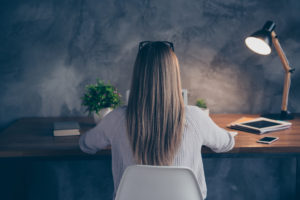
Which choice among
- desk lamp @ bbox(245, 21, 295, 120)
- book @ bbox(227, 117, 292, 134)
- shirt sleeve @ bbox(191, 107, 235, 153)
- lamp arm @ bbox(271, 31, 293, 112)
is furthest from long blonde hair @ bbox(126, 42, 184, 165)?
lamp arm @ bbox(271, 31, 293, 112)

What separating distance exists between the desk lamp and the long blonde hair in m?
0.94

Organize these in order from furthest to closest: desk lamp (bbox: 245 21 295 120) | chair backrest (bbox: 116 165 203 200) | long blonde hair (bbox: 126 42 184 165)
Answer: desk lamp (bbox: 245 21 295 120) < long blonde hair (bbox: 126 42 184 165) < chair backrest (bbox: 116 165 203 200)

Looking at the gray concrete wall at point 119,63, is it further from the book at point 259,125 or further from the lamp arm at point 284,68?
the book at point 259,125

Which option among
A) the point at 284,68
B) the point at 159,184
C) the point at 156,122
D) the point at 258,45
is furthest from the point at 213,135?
the point at 284,68

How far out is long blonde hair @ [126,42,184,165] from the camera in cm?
130

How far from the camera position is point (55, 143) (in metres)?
1.75

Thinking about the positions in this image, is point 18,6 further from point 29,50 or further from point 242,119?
point 242,119

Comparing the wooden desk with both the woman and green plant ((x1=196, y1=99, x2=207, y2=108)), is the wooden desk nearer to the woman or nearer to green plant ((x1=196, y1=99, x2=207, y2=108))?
green plant ((x1=196, y1=99, x2=207, y2=108))

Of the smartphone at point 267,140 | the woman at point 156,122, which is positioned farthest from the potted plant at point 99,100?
the smartphone at point 267,140

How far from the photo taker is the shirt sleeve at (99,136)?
1.39m

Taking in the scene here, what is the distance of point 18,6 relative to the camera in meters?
2.24

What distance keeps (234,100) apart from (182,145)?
4.12 feet

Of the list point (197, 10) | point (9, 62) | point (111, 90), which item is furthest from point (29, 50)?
point (197, 10)

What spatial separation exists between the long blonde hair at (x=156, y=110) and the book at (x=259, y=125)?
801 mm
